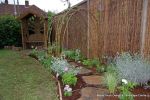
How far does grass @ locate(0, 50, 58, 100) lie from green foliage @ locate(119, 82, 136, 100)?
1328mm

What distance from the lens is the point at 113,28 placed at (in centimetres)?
655

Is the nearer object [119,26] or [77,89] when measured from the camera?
[77,89]

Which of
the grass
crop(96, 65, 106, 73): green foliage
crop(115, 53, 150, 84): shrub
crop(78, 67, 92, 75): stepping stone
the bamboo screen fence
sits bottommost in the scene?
the grass

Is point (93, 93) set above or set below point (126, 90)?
below

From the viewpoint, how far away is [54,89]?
535 cm

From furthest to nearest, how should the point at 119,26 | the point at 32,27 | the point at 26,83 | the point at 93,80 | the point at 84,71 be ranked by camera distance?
the point at 32,27 < the point at 84,71 < the point at 119,26 < the point at 26,83 < the point at 93,80

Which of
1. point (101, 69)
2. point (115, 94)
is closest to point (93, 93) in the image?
point (115, 94)

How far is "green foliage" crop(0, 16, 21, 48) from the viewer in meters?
14.3

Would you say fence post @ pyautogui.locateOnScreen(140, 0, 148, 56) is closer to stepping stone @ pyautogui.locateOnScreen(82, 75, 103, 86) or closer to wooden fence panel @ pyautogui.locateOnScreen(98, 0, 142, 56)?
wooden fence panel @ pyautogui.locateOnScreen(98, 0, 142, 56)

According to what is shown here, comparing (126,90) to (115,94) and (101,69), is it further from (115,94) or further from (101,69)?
(101,69)

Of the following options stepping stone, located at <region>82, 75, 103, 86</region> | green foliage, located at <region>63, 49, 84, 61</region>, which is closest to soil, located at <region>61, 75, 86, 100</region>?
stepping stone, located at <region>82, 75, 103, 86</region>

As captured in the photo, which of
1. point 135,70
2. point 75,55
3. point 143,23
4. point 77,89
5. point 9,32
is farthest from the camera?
point 9,32

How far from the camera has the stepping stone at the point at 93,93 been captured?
4398mm

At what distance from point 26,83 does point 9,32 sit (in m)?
9.16
